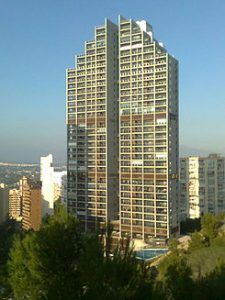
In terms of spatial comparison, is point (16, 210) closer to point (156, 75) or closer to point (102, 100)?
point (102, 100)

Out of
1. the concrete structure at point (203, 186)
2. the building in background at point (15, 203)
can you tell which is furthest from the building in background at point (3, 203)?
the concrete structure at point (203, 186)

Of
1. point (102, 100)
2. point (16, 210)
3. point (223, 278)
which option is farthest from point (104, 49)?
point (16, 210)

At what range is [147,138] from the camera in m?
32.6

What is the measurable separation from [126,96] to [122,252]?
25.7 metres

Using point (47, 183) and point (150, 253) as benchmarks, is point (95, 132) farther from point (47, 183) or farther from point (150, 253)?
point (47, 183)

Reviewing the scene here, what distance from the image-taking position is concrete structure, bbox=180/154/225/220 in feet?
140

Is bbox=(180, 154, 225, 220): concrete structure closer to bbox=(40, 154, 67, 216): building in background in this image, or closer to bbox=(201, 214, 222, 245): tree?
bbox=(201, 214, 222, 245): tree

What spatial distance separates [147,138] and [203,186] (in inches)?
537

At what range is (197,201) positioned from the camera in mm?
43531

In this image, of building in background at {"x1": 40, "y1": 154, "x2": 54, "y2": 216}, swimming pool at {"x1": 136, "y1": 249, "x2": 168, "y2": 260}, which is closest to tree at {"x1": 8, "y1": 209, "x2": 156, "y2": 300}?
swimming pool at {"x1": 136, "y1": 249, "x2": 168, "y2": 260}

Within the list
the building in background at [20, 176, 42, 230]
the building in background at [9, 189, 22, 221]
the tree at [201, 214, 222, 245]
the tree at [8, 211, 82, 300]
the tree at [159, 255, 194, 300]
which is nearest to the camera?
the tree at [8, 211, 82, 300]

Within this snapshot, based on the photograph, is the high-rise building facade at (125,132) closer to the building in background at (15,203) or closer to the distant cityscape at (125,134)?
the distant cityscape at (125,134)

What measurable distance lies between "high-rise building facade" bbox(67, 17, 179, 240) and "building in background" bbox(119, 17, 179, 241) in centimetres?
8

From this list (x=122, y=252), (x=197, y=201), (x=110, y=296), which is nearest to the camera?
(x=110, y=296)
